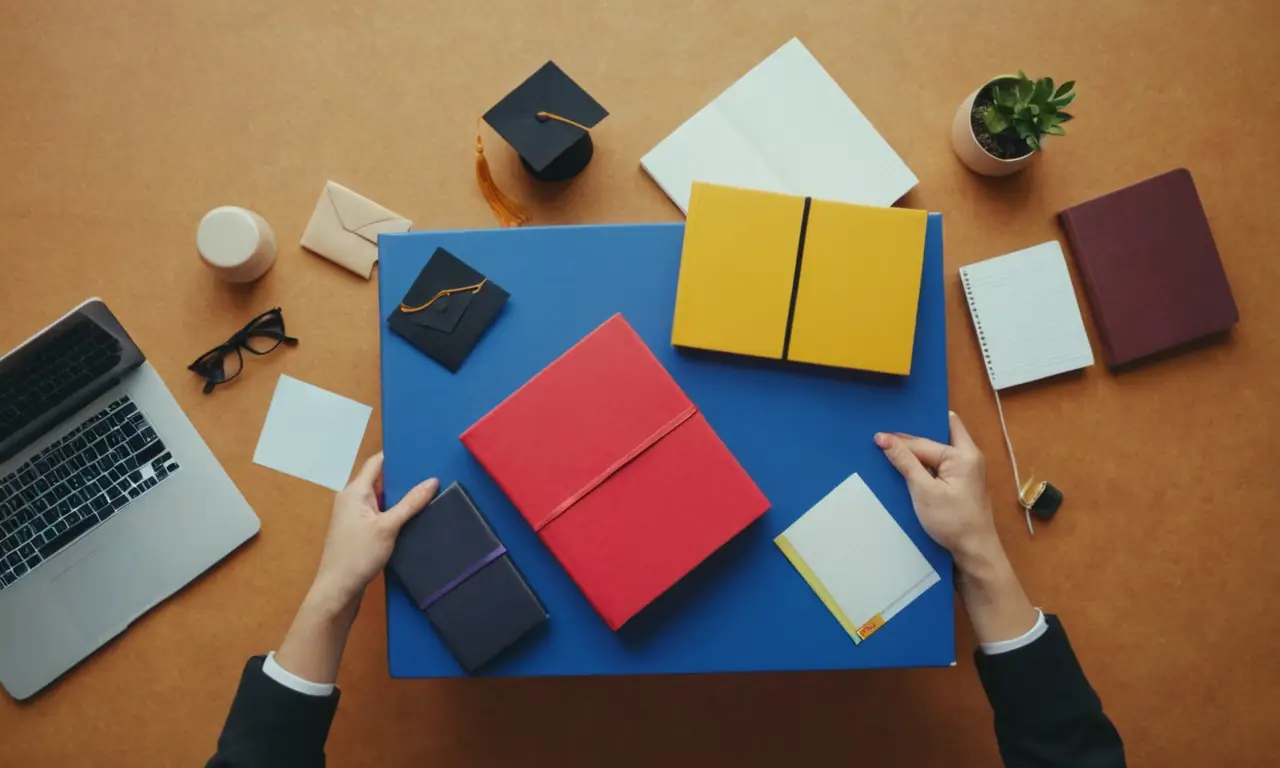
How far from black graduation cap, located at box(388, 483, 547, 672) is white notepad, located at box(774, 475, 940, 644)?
0.31 metres

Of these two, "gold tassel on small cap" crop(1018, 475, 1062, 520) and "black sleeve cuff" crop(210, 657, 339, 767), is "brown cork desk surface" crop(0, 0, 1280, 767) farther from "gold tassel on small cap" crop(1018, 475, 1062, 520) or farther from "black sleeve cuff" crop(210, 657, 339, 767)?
"black sleeve cuff" crop(210, 657, 339, 767)

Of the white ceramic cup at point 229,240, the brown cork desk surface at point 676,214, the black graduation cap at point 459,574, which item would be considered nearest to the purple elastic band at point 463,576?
the black graduation cap at point 459,574

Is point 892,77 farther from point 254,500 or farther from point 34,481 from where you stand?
point 34,481

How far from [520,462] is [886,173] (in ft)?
2.09

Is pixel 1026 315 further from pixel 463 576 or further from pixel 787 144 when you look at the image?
pixel 463 576

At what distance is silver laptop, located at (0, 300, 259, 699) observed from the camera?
3.35 ft

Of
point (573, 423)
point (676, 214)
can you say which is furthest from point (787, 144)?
point (573, 423)

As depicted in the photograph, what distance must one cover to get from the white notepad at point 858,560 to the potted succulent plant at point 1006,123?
0.50m

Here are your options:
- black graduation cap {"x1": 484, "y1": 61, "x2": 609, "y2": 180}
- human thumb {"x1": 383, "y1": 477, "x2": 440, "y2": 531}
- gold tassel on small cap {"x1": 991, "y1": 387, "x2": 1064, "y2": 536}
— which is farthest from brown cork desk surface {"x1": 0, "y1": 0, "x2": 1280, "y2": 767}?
human thumb {"x1": 383, "y1": 477, "x2": 440, "y2": 531}

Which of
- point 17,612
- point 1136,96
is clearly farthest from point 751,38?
point 17,612

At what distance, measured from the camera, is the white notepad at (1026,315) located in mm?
1096

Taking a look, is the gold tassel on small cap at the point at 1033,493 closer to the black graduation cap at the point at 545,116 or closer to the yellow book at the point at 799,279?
the yellow book at the point at 799,279

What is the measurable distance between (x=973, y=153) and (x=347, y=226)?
0.86m

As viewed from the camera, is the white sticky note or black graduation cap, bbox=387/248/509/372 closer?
black graduation cap, bbox=387/248/509/372
